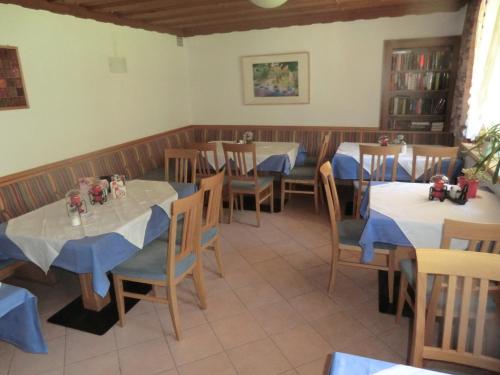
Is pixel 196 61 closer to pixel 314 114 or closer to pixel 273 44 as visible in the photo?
pixel 273 44

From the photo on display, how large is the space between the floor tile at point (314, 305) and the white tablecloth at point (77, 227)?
1.12 meters

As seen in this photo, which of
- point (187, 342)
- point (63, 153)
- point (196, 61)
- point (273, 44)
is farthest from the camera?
point (196, 61)

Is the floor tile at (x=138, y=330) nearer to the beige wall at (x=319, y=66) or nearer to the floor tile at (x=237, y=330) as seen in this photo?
the floor tile at (x=237, y=330)

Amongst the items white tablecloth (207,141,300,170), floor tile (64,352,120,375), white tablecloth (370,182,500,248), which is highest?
white tablecloth (207,141,300,170)

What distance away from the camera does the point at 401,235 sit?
1.95m

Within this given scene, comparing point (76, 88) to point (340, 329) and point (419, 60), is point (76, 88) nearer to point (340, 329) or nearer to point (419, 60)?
point (340, 329)

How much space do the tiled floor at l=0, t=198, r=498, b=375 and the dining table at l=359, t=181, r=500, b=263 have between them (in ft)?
1.60

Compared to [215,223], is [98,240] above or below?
above

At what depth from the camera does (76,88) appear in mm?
3482

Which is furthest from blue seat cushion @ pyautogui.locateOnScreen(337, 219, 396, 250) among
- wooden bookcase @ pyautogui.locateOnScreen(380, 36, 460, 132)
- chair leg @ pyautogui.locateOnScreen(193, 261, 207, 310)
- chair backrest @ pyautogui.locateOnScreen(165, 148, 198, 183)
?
wooden bookcase @ pyautogui.locateOnScreen(380, 36, 460, 132)

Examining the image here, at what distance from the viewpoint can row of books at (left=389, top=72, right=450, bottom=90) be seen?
4.22 meters

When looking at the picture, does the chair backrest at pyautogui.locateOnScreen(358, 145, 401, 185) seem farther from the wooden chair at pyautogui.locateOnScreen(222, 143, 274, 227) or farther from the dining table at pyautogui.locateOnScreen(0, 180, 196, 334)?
the dining table at pyautogui.locateOnScreen(0, 180, 196, 334)

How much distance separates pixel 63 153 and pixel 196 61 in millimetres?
2607

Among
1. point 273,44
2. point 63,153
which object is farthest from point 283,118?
point 63,153
